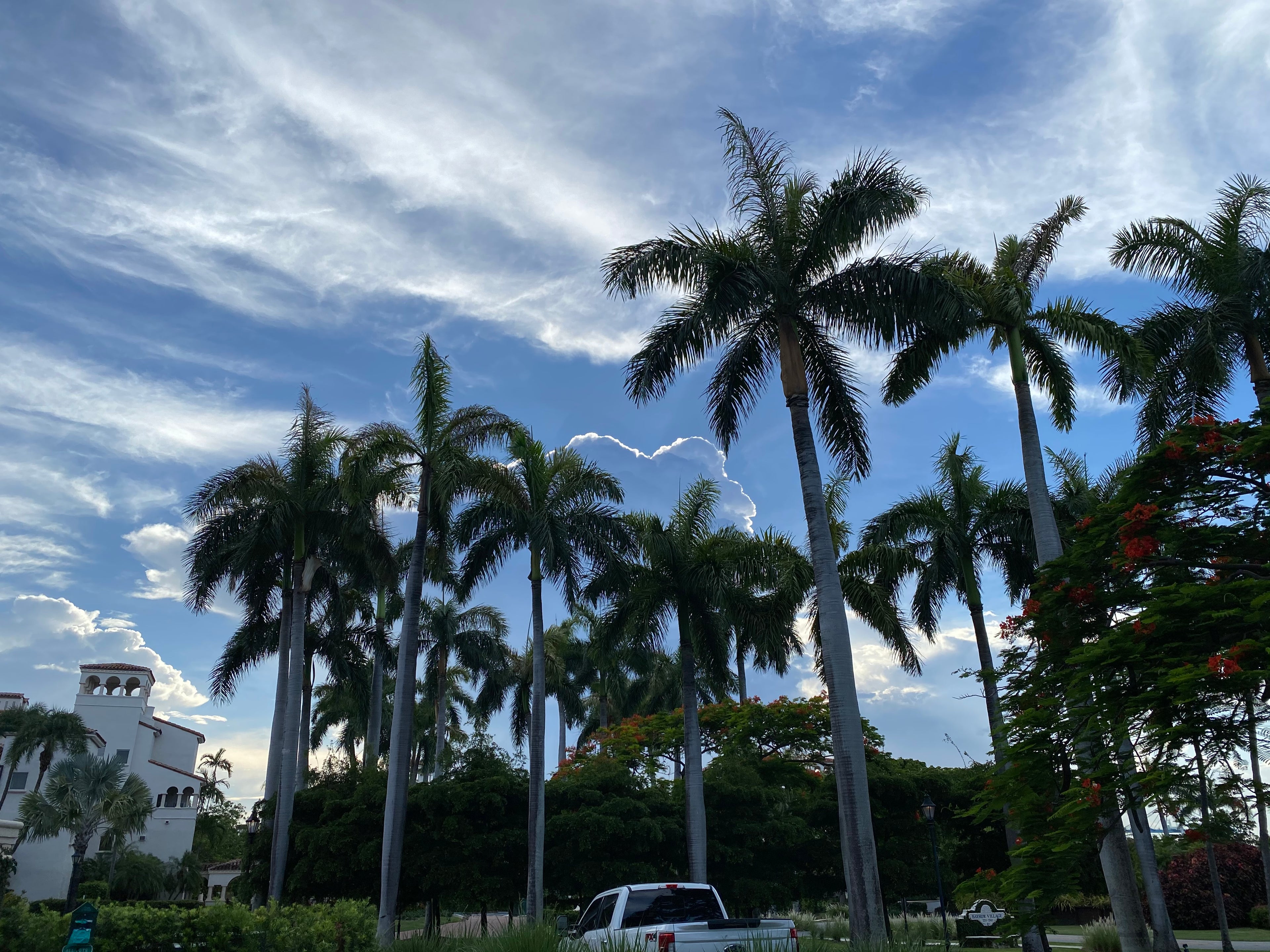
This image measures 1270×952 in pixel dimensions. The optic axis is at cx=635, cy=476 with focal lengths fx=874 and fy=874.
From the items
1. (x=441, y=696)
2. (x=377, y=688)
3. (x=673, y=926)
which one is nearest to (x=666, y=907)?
(x=673, y=926)

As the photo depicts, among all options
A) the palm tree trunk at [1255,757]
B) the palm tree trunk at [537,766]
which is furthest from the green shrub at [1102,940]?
the palm tree trunk at [537,766]

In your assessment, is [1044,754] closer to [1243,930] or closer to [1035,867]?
[1035,867]

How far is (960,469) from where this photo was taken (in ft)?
91.9

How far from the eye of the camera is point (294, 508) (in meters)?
30.9

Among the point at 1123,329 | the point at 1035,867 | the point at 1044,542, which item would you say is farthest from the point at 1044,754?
the point at 1123,329

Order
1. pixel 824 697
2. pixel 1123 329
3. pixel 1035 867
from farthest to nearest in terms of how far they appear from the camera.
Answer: pixel 824 697 → pixel 1123 329 → pixel 1035 867

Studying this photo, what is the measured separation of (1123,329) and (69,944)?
882 inches

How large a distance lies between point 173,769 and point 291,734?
45196 mm

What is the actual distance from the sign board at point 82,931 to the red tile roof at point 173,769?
200ft

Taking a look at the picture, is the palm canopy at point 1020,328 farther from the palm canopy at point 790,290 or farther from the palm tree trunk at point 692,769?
the palm tree trunk at point 692,769

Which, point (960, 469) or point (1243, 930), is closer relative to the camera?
point (960, 469)

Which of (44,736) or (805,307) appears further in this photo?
(44,736)

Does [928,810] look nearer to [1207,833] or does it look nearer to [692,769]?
[692,769]

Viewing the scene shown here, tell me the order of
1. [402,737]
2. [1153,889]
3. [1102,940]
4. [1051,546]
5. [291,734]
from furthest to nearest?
[291,734]
[402,737]
[1102,940]
[1153,889]
[1051,546]
